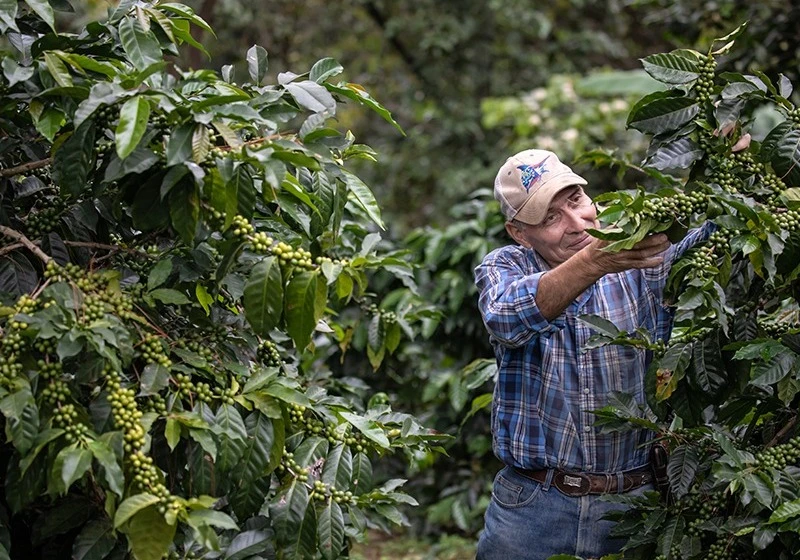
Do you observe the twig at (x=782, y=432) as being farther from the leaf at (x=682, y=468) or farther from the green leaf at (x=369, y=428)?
the green leaf at (x=369, y=428)

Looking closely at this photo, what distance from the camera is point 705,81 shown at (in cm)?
247

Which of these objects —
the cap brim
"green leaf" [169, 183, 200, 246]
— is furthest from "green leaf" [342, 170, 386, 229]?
the cap brim

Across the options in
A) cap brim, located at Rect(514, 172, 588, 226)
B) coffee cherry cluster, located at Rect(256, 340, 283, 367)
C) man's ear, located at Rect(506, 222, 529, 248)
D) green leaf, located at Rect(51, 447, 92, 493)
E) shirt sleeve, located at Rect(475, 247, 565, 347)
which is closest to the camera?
green leaf, located at Rect(51, 447, 92, 493)

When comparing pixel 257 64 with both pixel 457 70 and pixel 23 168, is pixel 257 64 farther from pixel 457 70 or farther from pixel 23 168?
pixel 457 70

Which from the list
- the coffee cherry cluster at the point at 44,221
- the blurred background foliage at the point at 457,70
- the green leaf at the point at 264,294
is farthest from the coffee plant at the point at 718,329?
the blurred background foliage at the point at 457,70

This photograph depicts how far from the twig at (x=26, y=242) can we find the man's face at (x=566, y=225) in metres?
1.32

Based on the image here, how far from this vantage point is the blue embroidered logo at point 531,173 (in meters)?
2.82

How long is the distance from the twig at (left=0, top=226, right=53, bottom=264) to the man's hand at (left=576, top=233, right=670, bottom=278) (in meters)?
1.25

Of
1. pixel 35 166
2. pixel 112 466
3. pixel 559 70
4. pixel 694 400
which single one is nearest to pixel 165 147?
pixel 35 166

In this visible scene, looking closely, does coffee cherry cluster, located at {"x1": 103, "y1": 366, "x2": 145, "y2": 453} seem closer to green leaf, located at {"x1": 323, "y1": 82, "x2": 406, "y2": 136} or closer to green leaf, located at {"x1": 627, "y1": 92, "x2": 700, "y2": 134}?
green leaf, located at {"x1": 323, "y1": 82, "x2": 406, "y2": 136}

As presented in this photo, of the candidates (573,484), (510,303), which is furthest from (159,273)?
(573,484)

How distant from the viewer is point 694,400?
8.21 feet

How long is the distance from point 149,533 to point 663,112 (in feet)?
5.01

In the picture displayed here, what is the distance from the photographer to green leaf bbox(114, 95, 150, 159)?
191 cm
